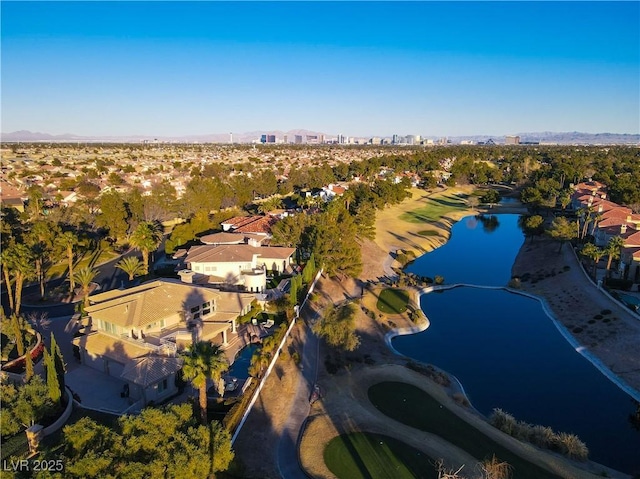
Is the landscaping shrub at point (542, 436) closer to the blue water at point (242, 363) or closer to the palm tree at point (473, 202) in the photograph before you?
→ the blue water at point (242, 363)

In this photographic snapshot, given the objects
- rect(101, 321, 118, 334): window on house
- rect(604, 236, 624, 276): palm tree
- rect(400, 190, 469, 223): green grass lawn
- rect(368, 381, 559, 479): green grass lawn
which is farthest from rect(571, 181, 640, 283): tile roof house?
rect(101, 321, 118, 334): window on house

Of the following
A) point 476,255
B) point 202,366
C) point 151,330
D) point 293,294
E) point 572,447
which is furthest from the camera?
point 476,255

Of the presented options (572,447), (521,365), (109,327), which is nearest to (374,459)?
(572,447)

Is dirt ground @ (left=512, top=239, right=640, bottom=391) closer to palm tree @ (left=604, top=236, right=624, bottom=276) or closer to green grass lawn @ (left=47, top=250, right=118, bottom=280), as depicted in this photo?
palm tree @ (left=604, top=236, right=624, bottom=276)

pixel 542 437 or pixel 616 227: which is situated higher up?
pixel 616 227

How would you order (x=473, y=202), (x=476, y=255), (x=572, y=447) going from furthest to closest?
(x=473, y=202) → (x=476, y=255) → (x=572, y=447)

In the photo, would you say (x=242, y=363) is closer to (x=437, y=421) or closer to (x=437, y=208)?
(x=437, y=421)

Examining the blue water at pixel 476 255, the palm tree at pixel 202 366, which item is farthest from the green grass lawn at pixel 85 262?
the blue water at pixel 476 255

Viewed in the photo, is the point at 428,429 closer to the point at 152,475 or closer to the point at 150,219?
the point at 152,475
